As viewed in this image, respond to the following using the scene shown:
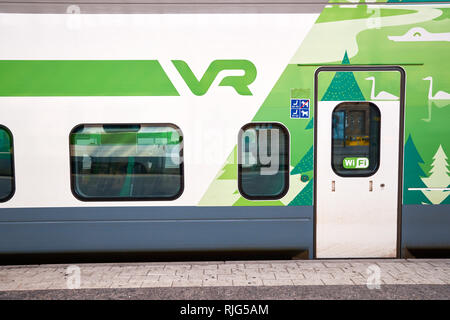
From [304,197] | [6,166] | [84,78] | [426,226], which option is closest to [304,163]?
[304,197]

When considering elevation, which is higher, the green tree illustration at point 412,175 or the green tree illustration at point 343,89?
the green tree illustration at point 343,89

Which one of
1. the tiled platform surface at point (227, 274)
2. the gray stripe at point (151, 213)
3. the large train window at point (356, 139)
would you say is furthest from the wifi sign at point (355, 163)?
the tiled platform surface at point (227, 274)

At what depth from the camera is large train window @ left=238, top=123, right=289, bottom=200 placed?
373 centimetres

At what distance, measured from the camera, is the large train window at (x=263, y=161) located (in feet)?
12.2

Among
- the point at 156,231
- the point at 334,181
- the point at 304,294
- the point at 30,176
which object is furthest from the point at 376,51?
the point at 30,176

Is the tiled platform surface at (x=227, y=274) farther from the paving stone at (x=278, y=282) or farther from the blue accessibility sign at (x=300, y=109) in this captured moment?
the blue accessibility sign at (x=300, y=109)

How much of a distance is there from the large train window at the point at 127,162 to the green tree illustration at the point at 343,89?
171 centimetres

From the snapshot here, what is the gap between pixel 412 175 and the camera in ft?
12.3

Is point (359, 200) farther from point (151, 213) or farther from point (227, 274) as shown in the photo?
point (151, 213)

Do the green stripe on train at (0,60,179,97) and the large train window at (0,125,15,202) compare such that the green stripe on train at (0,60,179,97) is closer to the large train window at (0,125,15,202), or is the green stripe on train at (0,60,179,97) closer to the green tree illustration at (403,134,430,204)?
the large train window at (0,125,15,202)

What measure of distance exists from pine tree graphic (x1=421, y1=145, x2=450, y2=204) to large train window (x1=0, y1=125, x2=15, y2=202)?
14.8 ft

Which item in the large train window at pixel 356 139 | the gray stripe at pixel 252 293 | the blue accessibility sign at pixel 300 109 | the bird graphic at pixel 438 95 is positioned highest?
the bird graphic at pixel 438 95

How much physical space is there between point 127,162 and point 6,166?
1.30m
